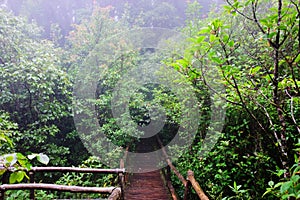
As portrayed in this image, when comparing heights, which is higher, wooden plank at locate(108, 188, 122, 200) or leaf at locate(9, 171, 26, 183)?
leaf at locate(9, 171, 26, 183)

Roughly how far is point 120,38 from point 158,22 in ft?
26.3

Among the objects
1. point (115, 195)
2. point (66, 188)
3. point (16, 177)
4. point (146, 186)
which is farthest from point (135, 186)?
point (16, 177)

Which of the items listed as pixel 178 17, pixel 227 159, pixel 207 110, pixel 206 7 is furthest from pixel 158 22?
pixel 227 159

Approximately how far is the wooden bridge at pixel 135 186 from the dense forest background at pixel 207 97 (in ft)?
1.25

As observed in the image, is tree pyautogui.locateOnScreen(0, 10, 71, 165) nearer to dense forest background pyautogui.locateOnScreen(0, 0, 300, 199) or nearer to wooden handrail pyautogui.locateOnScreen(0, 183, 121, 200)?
dense forest background pyautogui.locateOnScreen(0, 0, 300, 199)

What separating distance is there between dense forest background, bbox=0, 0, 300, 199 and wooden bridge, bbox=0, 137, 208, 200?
382 mm

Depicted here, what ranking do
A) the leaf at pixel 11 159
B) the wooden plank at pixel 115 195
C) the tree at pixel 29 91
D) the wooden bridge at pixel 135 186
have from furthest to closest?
the tree at pixel 29 91
the wooden bridge at pixel 135 186
the wooden plank at pixel 115 195
the leaf at pixel 11 159

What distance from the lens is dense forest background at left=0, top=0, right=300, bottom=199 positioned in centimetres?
162

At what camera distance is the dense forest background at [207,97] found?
162 cm

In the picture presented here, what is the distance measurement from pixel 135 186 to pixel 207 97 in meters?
3.06

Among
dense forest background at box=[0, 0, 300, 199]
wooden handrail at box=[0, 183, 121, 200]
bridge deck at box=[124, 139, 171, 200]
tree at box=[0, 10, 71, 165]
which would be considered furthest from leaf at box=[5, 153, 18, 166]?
tree at box=[0, 10, 71, 165]

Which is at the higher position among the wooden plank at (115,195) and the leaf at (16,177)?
the leaf at (16,177)

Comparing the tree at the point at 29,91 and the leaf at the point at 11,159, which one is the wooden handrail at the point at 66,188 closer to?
the leaf at the point at 11,159

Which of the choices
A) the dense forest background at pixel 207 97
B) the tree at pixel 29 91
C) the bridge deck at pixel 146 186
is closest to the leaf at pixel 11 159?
the dense forest background at pixel 207 97
